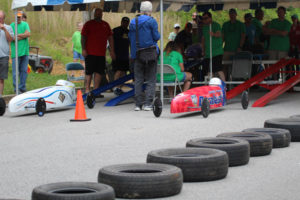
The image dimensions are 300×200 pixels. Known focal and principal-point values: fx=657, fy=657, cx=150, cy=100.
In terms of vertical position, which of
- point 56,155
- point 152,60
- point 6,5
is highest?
point 6,5

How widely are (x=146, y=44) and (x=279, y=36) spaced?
616 cm

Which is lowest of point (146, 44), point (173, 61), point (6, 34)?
point (173, 61)

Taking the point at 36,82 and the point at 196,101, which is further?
the point at 36,82

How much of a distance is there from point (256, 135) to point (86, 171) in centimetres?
228

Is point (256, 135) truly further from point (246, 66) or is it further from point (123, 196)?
point (246, 66)

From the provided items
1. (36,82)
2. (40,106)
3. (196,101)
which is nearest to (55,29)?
(36,82)

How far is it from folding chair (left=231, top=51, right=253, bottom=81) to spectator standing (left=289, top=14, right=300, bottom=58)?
246cm

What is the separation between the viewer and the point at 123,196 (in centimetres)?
541

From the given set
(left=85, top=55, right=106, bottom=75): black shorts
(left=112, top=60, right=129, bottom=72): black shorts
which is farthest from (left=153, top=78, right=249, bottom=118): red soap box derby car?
(left=112, top=60, right=129, bottom=72): black shorts

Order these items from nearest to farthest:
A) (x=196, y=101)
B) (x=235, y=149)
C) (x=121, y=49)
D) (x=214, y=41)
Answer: (x=235, y=149)
(x=196, y=101)
(x=214, y=41)
(x=121, y=49)

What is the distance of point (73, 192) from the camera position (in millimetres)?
5047

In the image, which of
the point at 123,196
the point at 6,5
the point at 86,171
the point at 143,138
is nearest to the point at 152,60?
the point at 143,138

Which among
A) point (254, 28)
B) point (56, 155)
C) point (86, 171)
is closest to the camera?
point (86, 171)

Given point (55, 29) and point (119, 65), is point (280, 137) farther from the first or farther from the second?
point (55, 29)
